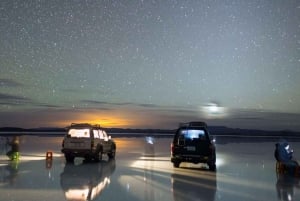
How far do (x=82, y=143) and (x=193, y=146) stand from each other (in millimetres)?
6330

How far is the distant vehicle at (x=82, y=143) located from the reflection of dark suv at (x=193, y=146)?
194 inches

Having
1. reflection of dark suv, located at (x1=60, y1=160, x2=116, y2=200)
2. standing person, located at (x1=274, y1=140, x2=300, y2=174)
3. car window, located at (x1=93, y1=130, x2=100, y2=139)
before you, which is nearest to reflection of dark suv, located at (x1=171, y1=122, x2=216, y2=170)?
standing person, located at (x1=274, y1=140, x2=300, y2=174)

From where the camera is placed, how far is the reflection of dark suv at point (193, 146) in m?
19.0

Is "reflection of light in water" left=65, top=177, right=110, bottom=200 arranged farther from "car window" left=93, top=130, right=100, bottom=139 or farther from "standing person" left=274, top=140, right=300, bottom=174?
"car window" left=93, top=130, right=100, bottom=139

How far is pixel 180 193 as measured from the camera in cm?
1138

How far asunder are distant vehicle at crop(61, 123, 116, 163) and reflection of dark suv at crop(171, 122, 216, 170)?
4.93 metres

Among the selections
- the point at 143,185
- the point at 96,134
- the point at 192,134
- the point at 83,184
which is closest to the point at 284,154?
the point at 192,134

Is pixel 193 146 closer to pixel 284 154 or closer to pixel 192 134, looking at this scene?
pixel 192 134

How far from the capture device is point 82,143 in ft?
72.4

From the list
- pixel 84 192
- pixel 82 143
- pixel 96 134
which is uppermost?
pixel 96 134

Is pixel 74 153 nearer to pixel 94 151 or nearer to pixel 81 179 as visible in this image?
pixel 94 151

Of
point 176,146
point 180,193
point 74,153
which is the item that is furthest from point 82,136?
point 180,193

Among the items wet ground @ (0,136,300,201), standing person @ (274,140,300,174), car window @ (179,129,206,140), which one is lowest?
wet ground @ (0,136,300,201)

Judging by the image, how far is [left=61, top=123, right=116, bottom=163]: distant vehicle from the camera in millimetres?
21984
